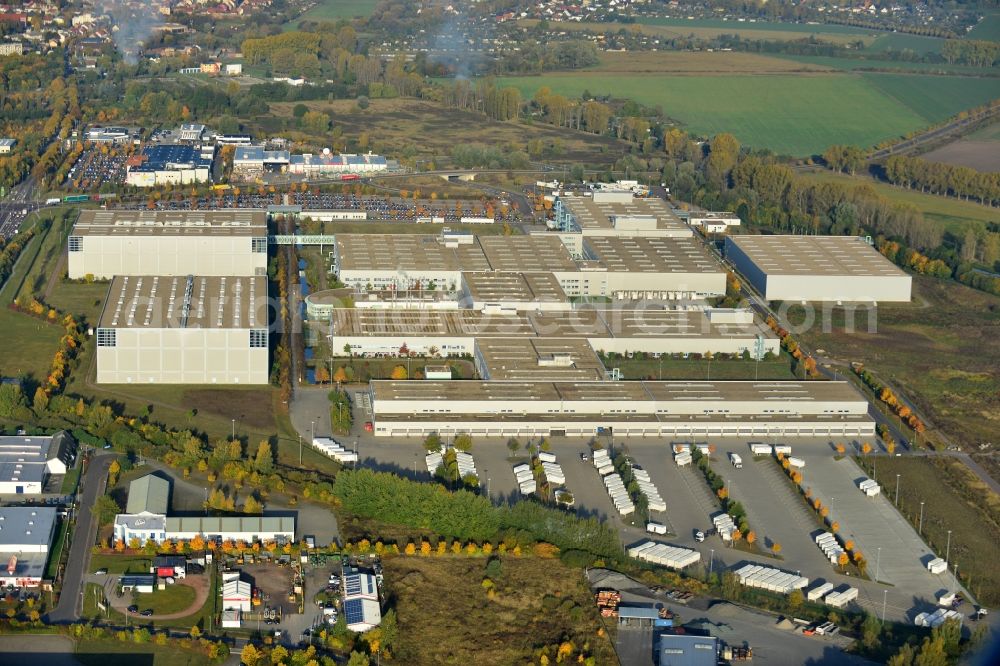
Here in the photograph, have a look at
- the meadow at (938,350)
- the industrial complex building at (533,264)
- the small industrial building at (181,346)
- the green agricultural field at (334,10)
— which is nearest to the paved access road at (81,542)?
the small industrial building at (181,346)

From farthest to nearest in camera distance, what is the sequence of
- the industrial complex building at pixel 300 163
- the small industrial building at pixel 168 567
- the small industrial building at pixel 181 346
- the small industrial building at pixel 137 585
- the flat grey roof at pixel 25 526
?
the industrial complex building at pixel 300 163 → the small industrial building at pixel 181 346 → the flat grey roof at pixel 25 526 → the small industrial building at pixel 168 567 → the small industrial building at pixel 137 585

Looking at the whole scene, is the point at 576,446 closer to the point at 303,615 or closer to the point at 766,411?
the point at 766,411

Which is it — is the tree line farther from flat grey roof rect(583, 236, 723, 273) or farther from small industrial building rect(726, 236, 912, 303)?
flat grey roof rect(583, 236, 723, 273)

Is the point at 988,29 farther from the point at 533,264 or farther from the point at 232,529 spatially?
the point at 232,529

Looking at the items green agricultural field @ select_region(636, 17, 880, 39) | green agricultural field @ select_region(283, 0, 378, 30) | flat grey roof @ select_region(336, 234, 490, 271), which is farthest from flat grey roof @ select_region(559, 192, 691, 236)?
green agricultural field @ select_region(636, 17, 880, 39)

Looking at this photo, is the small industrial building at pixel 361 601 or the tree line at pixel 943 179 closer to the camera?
the small industrial building at pixel 361 601

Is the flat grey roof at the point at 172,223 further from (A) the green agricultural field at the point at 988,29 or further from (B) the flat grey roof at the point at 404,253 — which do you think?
(A) the green agricultural field at the point at 988,29
